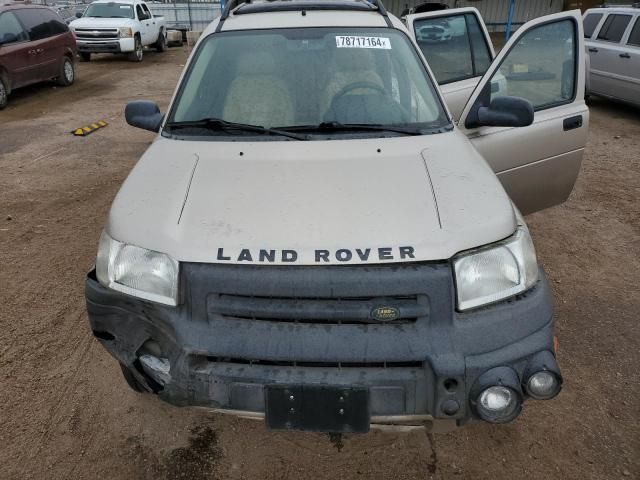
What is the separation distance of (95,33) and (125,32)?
32.7 inches

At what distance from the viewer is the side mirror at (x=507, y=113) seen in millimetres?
2986

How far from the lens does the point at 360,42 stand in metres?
3.13

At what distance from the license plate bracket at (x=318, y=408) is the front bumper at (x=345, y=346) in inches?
1.2

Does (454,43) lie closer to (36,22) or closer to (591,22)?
(591,22)

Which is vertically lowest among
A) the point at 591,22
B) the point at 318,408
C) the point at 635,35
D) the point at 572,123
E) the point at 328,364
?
the point at 318,408

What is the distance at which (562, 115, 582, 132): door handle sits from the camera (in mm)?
3707

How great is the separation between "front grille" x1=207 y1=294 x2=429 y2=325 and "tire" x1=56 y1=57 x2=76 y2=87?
38.5 ft

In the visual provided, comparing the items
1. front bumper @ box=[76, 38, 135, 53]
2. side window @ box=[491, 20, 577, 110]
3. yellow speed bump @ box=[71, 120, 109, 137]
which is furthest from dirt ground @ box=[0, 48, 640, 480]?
front bumper @ box=[76, 38, 135, 53]

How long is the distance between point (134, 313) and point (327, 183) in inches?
38.4

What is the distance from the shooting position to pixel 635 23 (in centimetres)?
880

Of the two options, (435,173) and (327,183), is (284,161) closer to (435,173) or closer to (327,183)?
(327,183)

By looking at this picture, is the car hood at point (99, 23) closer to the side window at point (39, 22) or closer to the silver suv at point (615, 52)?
the side window at point (39, 22)

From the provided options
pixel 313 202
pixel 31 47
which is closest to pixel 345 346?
pixel 313 202

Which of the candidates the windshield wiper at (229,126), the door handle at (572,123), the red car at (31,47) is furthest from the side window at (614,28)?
the red car at (31,47)
